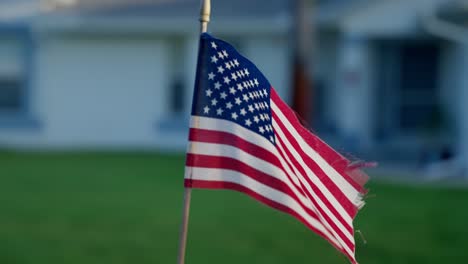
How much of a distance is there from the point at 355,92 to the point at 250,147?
54.4 feet

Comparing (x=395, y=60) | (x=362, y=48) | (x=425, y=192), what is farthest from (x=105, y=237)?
(x=395, y=60)

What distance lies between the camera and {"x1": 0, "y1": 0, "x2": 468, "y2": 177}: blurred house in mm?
21422

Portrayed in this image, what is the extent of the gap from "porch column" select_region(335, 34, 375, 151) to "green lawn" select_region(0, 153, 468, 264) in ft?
16.6

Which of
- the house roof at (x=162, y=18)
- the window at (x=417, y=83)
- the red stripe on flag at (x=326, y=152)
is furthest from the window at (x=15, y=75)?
the red stripe on flag at (x=326, y=152)

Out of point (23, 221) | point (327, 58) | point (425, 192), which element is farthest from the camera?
point (327, 58)

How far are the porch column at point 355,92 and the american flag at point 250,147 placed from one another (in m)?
16.1

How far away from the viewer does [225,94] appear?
4867 millimetres

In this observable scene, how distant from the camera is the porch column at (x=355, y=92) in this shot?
2092 cm

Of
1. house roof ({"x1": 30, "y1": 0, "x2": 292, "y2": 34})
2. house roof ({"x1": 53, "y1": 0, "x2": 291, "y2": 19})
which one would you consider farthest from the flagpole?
house roof ({"x1": 53, "y1": 0, "x2": 291, "y2": 19})

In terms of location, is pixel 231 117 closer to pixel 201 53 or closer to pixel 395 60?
pixel 201 53

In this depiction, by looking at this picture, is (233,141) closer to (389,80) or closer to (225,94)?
(225,94)

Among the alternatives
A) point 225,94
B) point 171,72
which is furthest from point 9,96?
point 225,94

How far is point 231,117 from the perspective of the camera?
4.87m

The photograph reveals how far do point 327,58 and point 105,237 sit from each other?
12.5 m
